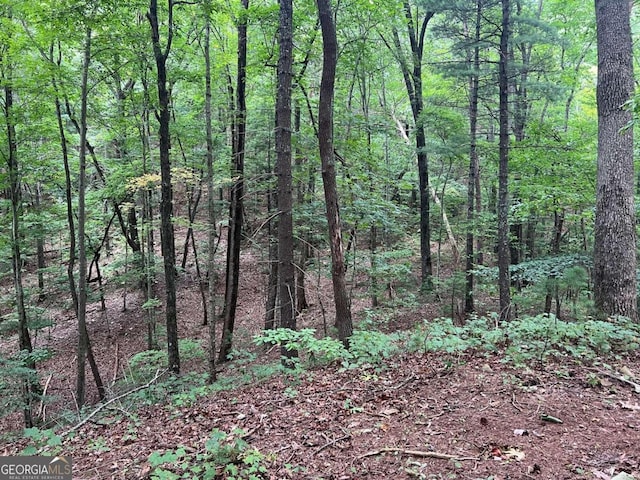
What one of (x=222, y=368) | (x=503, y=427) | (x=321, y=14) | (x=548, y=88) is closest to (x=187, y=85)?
(x=321, y=14)

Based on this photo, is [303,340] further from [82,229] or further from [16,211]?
[16,211]

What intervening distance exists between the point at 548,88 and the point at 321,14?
6.10m

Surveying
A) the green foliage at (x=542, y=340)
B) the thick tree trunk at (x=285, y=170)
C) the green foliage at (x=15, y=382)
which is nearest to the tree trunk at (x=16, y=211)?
the green foliage at (x=15, y=382)

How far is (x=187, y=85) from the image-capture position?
12148 mm

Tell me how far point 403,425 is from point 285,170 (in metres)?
4.49

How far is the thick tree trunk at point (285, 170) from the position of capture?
6785 millimetres

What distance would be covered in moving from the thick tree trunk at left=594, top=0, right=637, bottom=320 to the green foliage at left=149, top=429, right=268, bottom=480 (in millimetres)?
6097

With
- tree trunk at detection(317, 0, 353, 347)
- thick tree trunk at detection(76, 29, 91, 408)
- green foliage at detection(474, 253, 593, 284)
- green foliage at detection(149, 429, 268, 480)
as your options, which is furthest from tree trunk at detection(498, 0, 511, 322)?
thick tree trunk at detection(76, 29, 91, 408)

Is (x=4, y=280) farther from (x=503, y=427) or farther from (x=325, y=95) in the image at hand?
(x=503, y=427)

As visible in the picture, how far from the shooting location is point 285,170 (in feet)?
22.4

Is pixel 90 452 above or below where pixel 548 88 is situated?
below

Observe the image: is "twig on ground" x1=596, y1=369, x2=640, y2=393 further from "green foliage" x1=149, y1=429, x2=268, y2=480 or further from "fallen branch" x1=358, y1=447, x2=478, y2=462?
"green foliage" x1=149, y1=429, x2=268, y2=480

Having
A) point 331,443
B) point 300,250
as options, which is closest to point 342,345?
point 331,443

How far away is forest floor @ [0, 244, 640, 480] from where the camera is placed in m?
3.14
